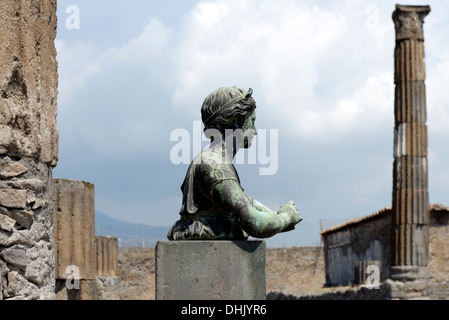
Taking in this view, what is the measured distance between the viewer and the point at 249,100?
13.3ft

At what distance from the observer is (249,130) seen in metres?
4.10

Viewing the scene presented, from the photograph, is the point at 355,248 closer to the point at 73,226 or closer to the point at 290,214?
the point at 73,226

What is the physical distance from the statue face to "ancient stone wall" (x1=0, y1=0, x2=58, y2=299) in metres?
1.95

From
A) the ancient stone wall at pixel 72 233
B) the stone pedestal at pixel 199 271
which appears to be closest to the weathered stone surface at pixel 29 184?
the stone pedestal at pixel 199 271

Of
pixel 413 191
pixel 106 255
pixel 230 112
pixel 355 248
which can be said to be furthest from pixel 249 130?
pixel 355 248

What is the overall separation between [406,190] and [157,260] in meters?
15.0

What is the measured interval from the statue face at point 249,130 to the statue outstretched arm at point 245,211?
339 millimetres

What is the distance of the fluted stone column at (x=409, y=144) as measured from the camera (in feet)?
58.2

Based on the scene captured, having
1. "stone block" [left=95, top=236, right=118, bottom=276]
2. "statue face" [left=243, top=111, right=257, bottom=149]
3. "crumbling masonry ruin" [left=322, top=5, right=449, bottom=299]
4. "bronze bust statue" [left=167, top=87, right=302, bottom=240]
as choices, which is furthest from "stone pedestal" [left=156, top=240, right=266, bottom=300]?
"crumbling masonry ruin" [left=322, top=5, right=449, bottom=299]

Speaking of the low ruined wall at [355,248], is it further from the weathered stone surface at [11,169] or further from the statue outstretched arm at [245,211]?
the statue outstretched arm at [245,211]

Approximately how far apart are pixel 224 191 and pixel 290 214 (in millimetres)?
451

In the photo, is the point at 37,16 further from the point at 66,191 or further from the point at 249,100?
the point at 66,191
